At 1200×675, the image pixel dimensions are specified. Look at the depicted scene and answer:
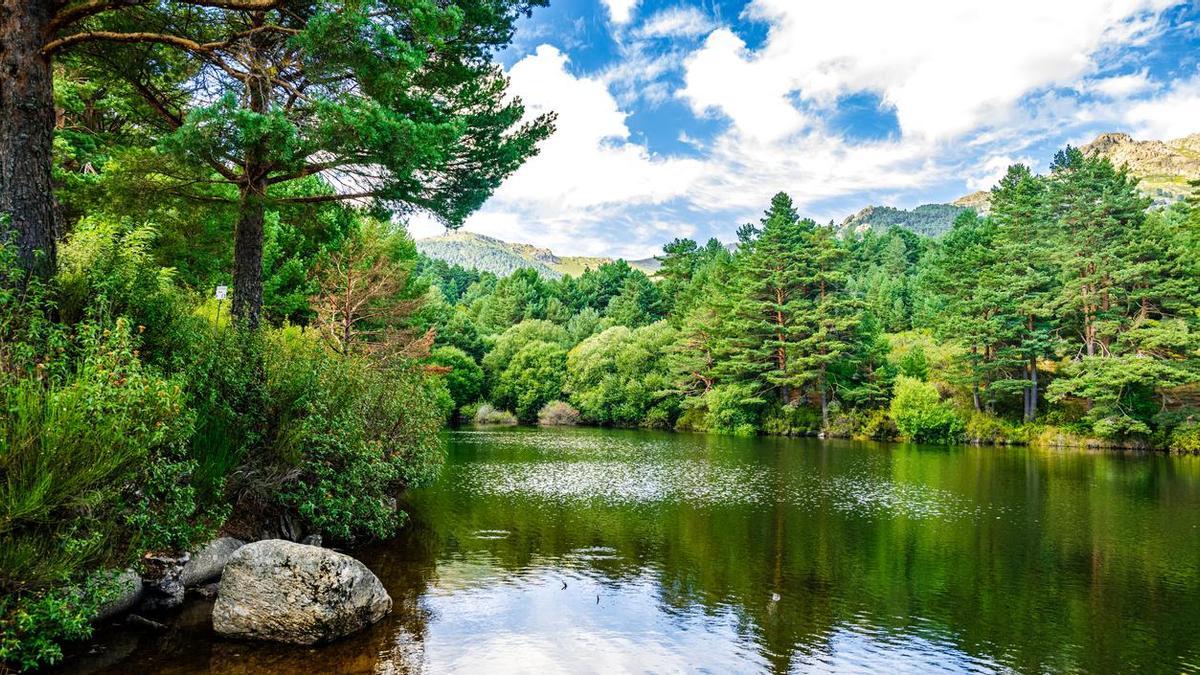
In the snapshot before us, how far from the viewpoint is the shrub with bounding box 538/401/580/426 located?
57138 mm

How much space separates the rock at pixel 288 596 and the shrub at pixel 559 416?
48.2 metres

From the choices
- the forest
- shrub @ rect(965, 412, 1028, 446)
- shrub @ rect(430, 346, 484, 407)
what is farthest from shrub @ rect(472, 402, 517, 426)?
shrub @ rect(965, 412, 1028, 446)

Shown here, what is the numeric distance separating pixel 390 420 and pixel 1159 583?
14652 millimetres

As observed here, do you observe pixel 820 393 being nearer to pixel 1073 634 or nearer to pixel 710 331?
pixel 710 331

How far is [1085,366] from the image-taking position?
125ft

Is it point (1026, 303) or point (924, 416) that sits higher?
point (1026, 303)

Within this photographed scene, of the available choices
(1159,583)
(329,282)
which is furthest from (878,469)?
(329,282)

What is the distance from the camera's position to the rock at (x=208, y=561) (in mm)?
9805

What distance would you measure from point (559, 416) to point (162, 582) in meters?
48.3

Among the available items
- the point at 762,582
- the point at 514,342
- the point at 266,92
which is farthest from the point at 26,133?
the point at 514,342

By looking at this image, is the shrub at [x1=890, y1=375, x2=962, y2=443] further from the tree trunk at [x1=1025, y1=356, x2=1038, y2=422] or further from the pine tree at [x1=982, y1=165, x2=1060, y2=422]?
the tree trunk at [x1=1025, y1=356, x2=1038, y2=422]

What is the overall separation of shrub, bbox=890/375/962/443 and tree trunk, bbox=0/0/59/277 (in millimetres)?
42872

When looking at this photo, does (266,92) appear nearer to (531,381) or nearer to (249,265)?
(249,265)

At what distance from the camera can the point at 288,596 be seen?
27.4 feet
